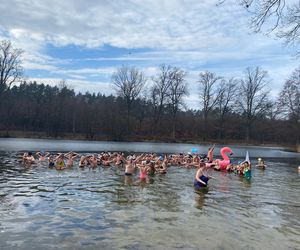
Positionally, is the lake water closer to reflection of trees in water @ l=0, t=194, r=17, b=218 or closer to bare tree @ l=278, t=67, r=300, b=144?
reflection of trees in water @ l=0, t=194, r=17, b=218

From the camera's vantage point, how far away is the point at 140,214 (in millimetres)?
11820

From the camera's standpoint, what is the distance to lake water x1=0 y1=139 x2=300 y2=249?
9117 millimetres

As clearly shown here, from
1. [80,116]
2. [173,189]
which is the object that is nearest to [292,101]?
[80,116]

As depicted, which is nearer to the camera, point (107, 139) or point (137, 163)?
point (137, 163)

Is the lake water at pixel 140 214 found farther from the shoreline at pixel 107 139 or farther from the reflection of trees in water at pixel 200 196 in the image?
the shoreline at pixel 107 139

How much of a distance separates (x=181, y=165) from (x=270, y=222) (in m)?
17.5

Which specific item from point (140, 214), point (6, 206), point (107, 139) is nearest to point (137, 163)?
point (140, 214)

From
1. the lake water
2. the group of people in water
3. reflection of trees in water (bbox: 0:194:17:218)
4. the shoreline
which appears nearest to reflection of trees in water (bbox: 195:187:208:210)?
the lake water

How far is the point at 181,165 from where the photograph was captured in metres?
29.1

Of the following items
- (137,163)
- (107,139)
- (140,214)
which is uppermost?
(107,139)

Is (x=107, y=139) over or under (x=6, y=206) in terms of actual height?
over

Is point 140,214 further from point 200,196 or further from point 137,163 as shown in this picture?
point 137,163

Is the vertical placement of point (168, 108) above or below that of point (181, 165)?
above

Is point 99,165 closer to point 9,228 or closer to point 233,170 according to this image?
point 233,170
